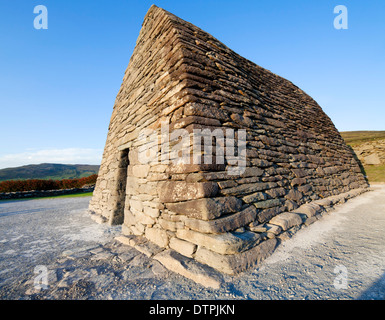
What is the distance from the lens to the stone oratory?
233 cm

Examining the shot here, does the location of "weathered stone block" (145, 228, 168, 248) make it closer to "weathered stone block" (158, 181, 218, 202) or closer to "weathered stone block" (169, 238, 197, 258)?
"weathered stone block" (169, 238, 197, 258)

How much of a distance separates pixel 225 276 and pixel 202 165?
1.43 metres

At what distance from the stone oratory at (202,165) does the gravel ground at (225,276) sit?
20 centimetres

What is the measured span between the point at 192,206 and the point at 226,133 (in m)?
1.39

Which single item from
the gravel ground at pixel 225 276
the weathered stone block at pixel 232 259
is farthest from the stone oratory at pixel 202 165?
the gravel ground at pixel 225 276

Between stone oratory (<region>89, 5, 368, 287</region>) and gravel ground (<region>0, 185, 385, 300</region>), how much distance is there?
0.66 feet

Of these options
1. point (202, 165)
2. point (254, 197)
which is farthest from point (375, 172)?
point (202, 165)

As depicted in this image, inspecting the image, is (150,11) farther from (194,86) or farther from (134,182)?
(134,182)

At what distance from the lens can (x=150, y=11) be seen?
4.86 meters

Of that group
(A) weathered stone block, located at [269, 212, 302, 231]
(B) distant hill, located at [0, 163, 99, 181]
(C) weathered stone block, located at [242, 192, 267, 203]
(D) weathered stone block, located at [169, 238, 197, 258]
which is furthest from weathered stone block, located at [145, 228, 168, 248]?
(B) distant hill, located at [0, 163, 99, 181]

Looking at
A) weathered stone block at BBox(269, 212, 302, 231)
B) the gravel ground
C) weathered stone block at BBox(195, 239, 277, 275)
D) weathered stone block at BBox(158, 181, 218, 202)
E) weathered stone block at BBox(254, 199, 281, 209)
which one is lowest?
the gravel ground
